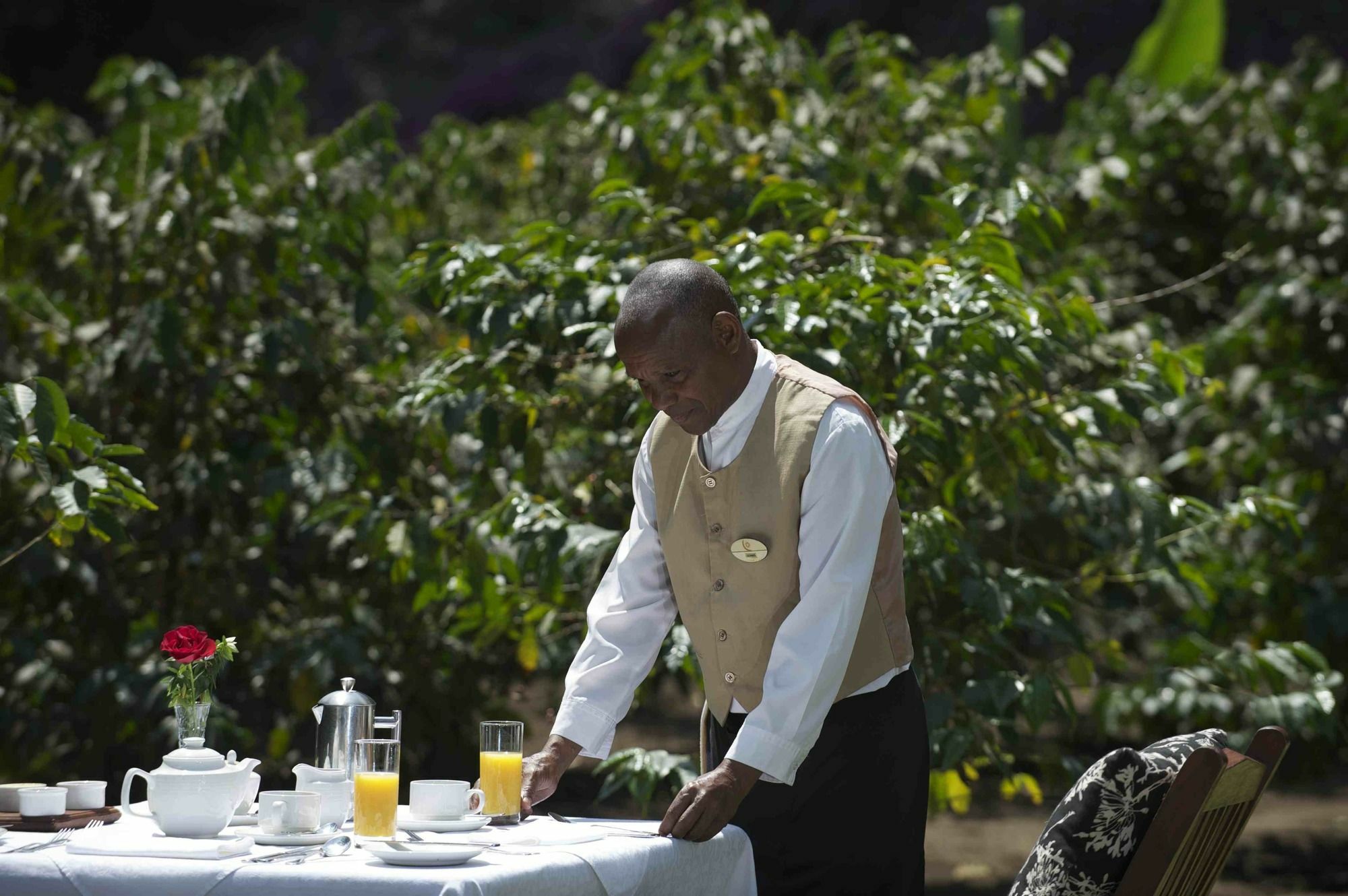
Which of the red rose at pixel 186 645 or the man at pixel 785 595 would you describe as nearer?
the red rose at pixel 186 645

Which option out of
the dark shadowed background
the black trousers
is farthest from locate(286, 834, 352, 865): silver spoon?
the dark shadowed background

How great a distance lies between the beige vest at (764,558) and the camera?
2291 mm

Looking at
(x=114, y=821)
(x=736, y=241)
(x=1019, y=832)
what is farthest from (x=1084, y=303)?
(x=1019, y=832)

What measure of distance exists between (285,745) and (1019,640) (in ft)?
7.55

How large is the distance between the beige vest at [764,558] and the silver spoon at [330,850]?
696 mm

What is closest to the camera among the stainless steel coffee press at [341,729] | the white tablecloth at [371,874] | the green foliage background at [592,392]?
the white tablecloth at [371,874]

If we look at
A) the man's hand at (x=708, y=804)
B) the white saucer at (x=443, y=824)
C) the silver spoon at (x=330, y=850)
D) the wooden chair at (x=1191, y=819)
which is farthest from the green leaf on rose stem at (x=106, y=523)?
the wooden chair at (x=1191, y=819)

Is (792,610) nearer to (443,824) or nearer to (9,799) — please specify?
Result: (443,824)

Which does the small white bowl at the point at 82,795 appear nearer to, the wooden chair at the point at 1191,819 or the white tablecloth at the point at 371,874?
the white tablecloth at the point at 371,874

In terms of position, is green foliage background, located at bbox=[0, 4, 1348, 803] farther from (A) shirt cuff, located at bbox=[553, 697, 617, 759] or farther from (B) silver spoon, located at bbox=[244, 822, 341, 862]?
(B) silver spoon, located at bbox=[244, 822, 341, 862]

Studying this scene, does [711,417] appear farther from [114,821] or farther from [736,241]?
[736,241]

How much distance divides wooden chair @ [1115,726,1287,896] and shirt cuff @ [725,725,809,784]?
0.47m

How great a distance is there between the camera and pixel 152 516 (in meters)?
4.84

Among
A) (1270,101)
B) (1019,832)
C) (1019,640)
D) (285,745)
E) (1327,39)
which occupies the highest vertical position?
(1327,39)
